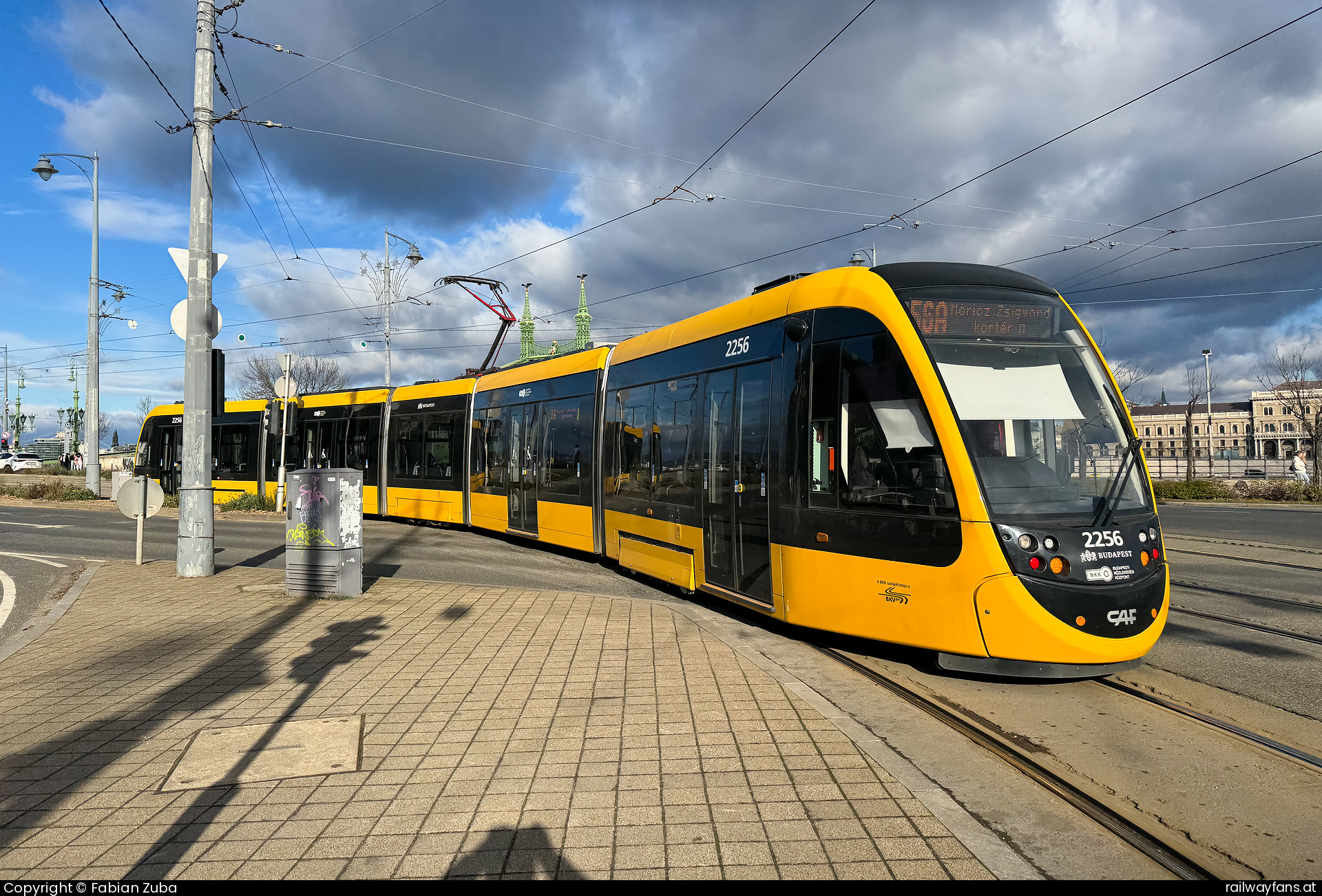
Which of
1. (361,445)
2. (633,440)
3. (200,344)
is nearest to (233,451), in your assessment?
(361,445)

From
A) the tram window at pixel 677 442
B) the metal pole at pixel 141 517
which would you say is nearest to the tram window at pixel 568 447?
the tram window at pixel 677 442

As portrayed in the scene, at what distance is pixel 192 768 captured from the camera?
4.22 meters

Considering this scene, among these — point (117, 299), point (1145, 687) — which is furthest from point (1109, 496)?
point (117, 299)

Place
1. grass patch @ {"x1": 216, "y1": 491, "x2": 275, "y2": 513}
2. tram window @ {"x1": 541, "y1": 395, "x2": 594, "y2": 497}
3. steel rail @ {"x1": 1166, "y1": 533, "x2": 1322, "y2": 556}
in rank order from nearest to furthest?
tram window @ {"x1": 541, "y1": 395, "x2": 594, "y2": 497}, steel rail @ {"x1": 1166, "y1": 533, "x2": 1322, "y2": 556}, grass patch @ {"x1": 216, "y1": 491, "x2": 275, "y2": 513}

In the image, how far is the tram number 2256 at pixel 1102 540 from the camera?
552 centimetres

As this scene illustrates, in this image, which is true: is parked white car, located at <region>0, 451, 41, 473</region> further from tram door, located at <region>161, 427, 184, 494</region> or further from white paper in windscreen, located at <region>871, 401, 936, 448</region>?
white paper in windscreen, located at <region>871, 401, 936, 448</region>

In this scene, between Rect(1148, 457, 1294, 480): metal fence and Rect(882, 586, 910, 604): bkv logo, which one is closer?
Rect(882, 586, 910, 604): bkv logo

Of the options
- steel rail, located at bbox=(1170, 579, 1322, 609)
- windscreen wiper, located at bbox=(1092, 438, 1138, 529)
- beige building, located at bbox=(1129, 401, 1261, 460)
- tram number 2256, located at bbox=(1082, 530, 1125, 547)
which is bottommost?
steel rail, located at bbox=(1170, 579, 1322, 609)

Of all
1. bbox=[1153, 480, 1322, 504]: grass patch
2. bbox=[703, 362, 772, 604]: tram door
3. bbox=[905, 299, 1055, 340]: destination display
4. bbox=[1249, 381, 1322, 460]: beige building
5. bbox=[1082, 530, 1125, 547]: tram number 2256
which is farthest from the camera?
bbox=[1249, 381, 1322, 460]: beige building

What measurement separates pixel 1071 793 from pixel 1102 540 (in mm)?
2221

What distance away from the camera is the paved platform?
128 inches

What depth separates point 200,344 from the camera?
1048cm

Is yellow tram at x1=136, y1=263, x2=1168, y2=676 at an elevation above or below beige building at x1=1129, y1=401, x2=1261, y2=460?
below

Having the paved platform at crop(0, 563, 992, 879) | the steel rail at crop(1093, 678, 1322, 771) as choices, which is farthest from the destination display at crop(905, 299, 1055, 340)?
the paved platform at crop(0, 563, 992, 879)
